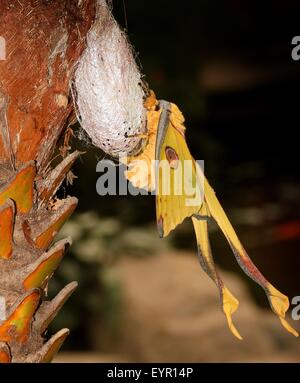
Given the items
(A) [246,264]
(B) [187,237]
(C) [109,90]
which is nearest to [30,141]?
(C) [109,90]

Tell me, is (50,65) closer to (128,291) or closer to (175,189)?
(175,189)

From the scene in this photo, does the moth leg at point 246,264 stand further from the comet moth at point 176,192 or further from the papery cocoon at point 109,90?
the papery cocoon at point 109,90

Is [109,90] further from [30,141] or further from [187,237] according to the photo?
[187,237]

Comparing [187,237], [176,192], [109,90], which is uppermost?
[109,90]

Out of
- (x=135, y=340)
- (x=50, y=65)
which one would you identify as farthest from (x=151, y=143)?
(x=135, y=340)

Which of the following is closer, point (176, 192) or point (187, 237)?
point (176, 192)

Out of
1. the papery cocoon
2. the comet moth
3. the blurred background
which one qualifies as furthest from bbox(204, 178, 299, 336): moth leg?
the blurred background

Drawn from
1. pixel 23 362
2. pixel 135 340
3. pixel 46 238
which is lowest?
pixel 135 340
